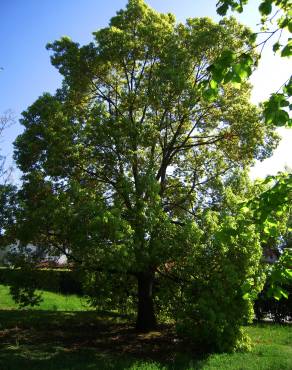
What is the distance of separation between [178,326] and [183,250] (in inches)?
80.2

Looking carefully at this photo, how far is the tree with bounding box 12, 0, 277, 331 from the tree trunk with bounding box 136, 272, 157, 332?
0.03 m

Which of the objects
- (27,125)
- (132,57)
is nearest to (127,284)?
(27,125)

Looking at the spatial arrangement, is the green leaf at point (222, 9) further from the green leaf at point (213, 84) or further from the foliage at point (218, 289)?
the foliage at point (218, 289)

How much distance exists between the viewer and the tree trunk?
14.8 m

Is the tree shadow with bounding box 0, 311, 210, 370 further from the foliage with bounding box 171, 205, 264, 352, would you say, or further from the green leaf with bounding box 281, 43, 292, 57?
the green leaf with bounding box 281, 43, 292, 57

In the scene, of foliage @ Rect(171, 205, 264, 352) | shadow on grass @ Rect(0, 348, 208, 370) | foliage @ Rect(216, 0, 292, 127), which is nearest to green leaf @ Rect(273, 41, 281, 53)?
foliage @ Rect(216, 0, 292, 127)

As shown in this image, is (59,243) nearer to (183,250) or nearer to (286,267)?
(183,250)

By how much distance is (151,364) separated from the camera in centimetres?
1025

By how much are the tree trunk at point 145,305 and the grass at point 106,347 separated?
40cm

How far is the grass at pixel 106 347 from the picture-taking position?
10.2 metres

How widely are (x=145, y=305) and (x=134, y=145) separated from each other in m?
5.45

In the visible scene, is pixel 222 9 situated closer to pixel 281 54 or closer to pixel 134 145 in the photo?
pixel 281 54

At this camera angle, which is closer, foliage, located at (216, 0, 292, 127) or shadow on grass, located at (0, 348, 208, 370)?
foliage, located at (216, 0, 292, 127)

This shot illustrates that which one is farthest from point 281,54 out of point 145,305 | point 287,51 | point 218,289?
point 145,305
